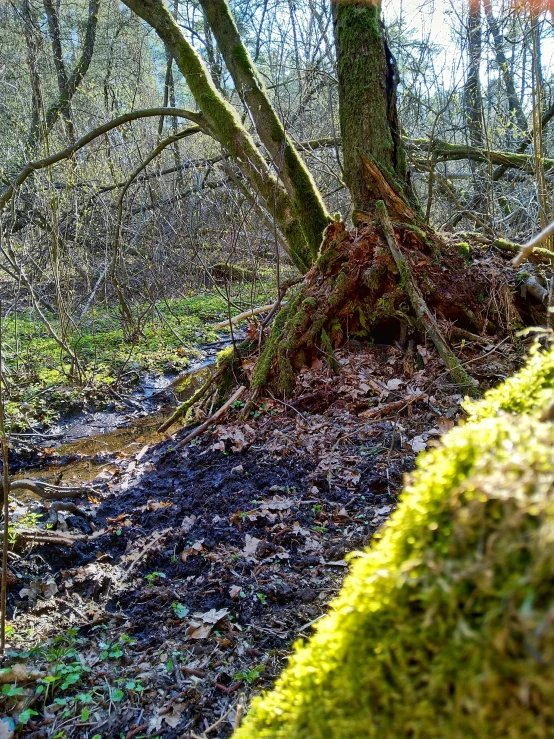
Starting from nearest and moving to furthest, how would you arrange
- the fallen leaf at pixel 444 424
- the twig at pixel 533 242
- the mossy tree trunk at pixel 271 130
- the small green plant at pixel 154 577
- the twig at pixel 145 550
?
1. the twig at pixel 533 242
2. the small green plant at pixel 154 577
3. the twig at pixel 145 550
4. the fallen leaf at pixel 444 424
5. the mossy tree trunk at pixel 271 130

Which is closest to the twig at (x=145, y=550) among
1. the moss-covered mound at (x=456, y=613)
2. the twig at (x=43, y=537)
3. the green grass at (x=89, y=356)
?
the twig at (x=43, y=537)

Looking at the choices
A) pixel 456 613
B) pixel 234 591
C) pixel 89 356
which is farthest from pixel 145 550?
pixel 89 356

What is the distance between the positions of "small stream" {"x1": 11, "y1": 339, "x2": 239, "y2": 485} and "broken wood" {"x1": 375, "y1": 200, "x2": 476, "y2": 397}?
386 cm

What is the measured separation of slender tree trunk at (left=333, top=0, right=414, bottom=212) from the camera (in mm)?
5375

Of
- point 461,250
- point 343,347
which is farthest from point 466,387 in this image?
point 461,250

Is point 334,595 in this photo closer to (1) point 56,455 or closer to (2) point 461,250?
(2) point 461,250

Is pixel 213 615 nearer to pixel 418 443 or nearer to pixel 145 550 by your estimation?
pixel 145 550

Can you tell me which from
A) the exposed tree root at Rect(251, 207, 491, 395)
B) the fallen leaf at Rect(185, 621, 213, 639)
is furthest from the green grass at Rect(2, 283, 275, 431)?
the fallen leaf at Rect(185, 621, 213, 639)

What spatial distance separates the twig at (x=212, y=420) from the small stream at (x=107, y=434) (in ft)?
3.64

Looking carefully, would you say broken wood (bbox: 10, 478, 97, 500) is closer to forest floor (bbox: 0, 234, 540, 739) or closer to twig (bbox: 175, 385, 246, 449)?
forest floor (bbox: 0, 234, 540, 739)

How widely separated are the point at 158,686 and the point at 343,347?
11.9 feet

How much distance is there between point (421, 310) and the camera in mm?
4789

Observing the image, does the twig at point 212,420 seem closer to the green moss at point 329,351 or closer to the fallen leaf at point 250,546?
the green moss at point 329,351

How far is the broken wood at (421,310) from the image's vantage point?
4391 mm
